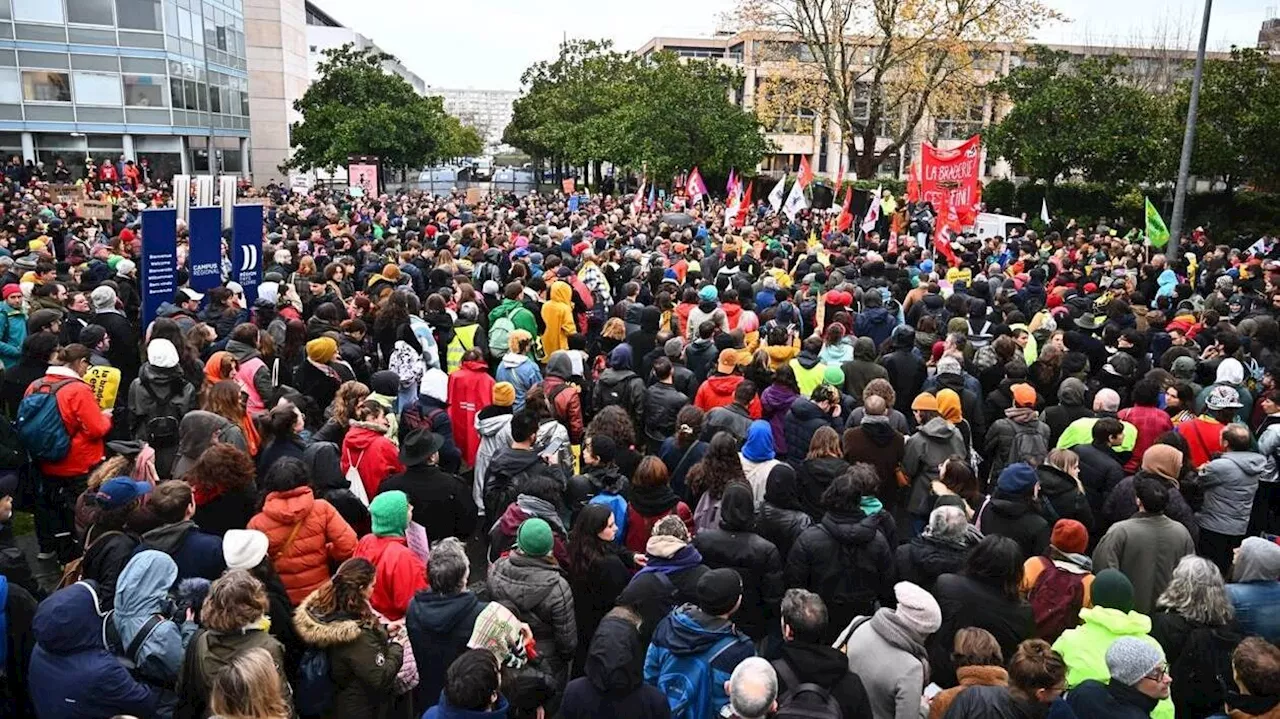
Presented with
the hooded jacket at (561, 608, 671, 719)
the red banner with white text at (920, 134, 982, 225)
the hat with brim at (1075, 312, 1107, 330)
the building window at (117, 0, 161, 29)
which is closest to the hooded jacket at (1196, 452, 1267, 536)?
the hat with brim at (1075, 312, 1107, 330)

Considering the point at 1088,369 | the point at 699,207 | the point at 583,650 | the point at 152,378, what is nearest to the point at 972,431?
the point at 1088,369

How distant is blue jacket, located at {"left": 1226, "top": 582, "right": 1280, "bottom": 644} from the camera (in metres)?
4.60

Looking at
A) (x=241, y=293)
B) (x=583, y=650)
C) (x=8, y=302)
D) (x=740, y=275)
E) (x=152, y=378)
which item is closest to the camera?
(x=583, y=650)

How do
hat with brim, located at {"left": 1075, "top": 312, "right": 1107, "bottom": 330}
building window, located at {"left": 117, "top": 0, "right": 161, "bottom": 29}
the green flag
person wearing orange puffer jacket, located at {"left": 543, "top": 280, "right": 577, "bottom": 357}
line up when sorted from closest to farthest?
1. hat with brim, located at {"left": 1075, "top": 312, "right": 1107, "bottom": 330}
2. person wearing orange puffer jacket, located at {"left": 543, "top": 280, "right": 577, "bottom": 357}
3. the green flag
4. building window, located at {"left": 117, "top": 0, "right": 161, "bottom": 29}

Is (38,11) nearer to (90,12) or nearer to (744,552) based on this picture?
(90,12)

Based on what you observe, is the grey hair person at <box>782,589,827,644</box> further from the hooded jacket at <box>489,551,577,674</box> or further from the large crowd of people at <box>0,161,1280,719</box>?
the hooded jacket at <box>489,551,577,674</box>

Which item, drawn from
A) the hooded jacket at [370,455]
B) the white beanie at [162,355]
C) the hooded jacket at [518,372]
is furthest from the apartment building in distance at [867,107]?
the hooded jacket at [370,455]

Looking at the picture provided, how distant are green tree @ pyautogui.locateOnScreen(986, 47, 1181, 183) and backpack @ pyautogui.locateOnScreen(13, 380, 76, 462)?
2672cm

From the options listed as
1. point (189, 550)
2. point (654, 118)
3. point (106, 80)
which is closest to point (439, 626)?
point (189, 550)

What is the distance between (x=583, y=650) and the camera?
5.43 metres

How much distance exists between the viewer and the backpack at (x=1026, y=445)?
678 cm

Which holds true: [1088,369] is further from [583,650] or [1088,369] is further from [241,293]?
[241,293]

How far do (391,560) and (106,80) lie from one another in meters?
45.2

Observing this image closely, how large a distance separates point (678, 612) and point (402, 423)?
3762mm
